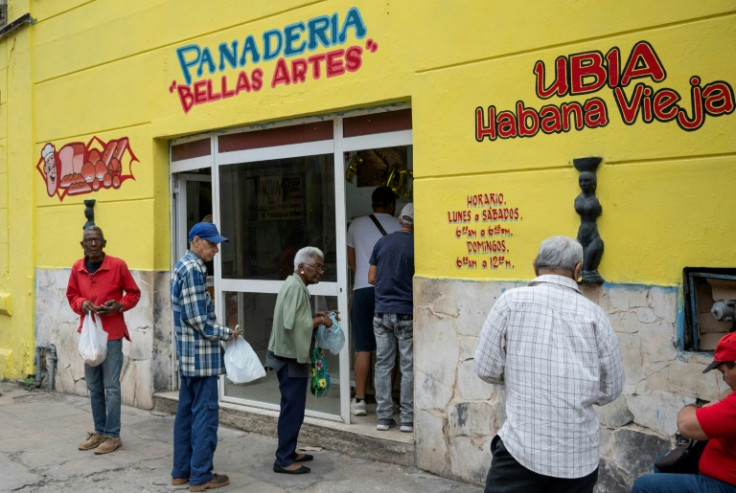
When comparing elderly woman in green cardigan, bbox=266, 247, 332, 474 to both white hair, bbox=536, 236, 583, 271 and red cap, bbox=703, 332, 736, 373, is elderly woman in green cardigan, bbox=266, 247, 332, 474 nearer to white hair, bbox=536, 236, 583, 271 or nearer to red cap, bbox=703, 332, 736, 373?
white hair, bbox=536, 236, 583, 271

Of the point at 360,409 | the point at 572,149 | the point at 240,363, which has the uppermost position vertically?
the point at 572,149

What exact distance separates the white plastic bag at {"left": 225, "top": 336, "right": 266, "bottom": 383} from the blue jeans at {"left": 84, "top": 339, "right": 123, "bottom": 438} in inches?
50.0

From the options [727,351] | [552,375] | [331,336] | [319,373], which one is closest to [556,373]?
[552,375]

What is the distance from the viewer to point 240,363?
4.95m

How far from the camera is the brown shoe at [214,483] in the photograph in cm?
Result: 489

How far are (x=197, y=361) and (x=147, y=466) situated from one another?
1.15 m

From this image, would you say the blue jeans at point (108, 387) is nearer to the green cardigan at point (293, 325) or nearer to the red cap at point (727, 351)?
the green cardigan at point (293, 325)

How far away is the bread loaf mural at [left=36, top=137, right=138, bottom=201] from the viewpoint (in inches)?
295

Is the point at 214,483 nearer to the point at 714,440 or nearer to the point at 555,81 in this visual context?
the point at 714,440

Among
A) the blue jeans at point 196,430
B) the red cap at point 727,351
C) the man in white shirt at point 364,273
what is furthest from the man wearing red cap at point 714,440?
the man in white shirt at point 364,273

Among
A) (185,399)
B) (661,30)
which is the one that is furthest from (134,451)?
(661,30)

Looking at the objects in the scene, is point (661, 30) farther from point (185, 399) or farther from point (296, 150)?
point (185, 399)

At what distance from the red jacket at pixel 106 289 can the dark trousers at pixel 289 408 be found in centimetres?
155

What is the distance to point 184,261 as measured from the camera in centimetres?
488
